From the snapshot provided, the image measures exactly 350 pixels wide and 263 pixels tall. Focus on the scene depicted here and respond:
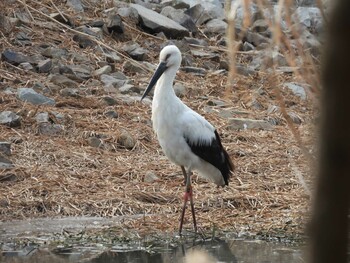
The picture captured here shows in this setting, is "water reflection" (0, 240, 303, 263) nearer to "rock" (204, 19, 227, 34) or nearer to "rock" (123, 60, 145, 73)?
"rock" (123, 60, 145, 73)

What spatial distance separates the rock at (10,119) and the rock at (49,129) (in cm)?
25

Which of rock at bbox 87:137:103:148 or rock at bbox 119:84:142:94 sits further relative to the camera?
rock at bbox 119:84:142:94

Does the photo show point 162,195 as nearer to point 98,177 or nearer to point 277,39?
point 98,177

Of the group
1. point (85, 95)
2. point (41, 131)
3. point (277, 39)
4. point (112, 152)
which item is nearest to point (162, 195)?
point (112, 152)

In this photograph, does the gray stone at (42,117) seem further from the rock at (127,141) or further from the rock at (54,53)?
the rock at (54,53)

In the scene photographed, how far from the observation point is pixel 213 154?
8797 mm

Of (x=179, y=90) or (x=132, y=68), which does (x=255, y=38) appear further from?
(x=179, y=90)

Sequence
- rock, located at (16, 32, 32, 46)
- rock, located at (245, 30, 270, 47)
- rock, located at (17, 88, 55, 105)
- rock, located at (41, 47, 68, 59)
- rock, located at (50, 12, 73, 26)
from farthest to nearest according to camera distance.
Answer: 1. rock, located at (245, 30, 270, 47)
2. rock, located at (50, 12, 73, 26)
3. rock, located at (16, 32, 32, 46)
4. rock, located at (41, 47, 68, 59)
5. rock, located at (17, 88, 55, 105)

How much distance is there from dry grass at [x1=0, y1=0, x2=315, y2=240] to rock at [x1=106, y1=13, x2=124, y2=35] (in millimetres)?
1706

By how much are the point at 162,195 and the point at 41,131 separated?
206 centimetres

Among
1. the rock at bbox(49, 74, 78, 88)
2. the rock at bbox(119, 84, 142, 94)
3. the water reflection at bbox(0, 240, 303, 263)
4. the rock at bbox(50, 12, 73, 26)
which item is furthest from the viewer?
the rock at bbox(50, 12, 73, 26)

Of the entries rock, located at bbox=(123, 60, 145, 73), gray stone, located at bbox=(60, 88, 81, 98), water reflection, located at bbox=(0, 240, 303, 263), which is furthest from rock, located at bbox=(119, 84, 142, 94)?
water reflection, located at bbox=(0, 240, 303, 263)

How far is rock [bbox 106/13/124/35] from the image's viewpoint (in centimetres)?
1468

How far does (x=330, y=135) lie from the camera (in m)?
1.46
